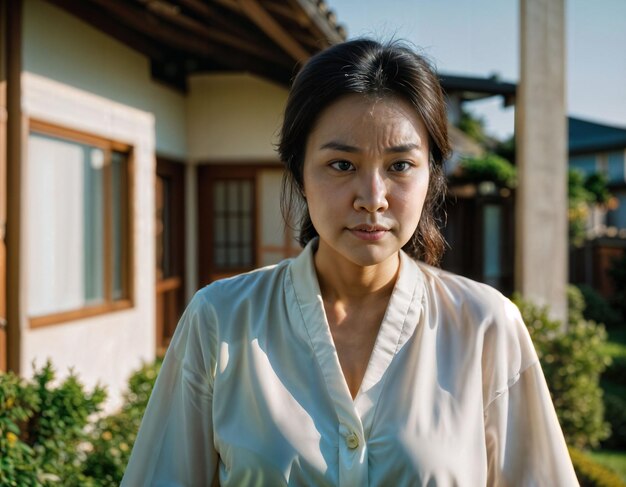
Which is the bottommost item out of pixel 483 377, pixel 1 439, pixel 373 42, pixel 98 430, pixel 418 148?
pixel 98 430

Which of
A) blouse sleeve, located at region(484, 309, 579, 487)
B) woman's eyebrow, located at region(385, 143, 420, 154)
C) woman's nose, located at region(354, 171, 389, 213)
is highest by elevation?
woman's eyebrow, located at region(385, 143, 420, 154)

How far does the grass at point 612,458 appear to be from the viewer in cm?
457

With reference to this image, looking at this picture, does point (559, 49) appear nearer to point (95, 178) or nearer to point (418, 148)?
point (95, 178)

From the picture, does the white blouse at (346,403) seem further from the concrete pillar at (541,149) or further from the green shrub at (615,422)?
the green shrub at (615,422)

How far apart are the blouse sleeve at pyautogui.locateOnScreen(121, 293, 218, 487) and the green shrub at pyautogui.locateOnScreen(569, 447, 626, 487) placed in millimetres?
2685

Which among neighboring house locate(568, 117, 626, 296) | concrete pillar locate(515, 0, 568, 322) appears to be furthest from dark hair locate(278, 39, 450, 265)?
neighboring house locate(568, 117, 626, 296)

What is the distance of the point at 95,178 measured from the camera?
521cm

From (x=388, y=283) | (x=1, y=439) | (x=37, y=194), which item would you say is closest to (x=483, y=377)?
(x=388, y=283)

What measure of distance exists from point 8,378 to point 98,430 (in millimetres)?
713

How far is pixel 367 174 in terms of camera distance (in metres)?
1.29

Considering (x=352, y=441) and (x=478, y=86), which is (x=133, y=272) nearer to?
(x=352, y=441)

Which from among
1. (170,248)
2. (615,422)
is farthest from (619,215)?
(170,248)

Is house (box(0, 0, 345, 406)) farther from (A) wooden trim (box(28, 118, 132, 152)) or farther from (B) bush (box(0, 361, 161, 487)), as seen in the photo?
(B) bush (box(0, 361, 161, 487))

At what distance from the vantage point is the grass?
4566 millimetres
